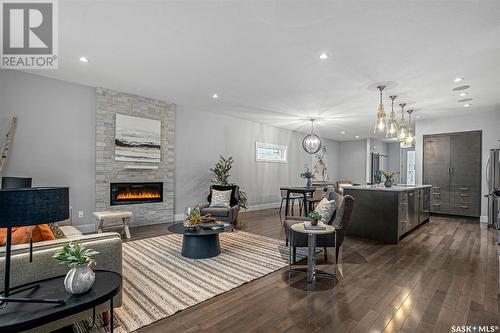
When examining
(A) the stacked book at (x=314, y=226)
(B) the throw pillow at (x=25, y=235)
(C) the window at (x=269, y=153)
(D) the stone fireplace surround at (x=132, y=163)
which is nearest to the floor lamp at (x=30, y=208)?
(B) the throw pillow at (x=25, y=235)

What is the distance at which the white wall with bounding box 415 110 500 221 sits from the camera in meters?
6.19

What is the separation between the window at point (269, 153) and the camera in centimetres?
818

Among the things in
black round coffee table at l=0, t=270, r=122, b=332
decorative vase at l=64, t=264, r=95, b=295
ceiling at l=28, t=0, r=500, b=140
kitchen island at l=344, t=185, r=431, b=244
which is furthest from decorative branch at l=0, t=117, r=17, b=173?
kitchen island at l=344, t=185, r=431, b=244

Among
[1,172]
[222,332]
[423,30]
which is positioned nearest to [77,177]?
[1,172]

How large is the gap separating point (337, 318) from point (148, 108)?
5313mm

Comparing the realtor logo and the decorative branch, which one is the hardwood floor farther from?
the decorative branch

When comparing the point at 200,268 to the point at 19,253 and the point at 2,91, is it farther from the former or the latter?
the point at 2,91

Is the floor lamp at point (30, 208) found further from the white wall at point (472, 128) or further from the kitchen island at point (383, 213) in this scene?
the white wall at point (472, 128)

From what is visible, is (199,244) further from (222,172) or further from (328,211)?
(222,172)

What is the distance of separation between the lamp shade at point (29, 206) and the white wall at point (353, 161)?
12.0 m

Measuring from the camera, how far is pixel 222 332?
75.9 inches

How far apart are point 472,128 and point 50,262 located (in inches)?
343

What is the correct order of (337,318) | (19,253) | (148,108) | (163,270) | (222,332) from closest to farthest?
(19,253), (222,332), (337,318), (163,270), (148,108)

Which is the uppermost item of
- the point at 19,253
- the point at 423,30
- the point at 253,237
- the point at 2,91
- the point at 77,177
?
the point at 423,30
